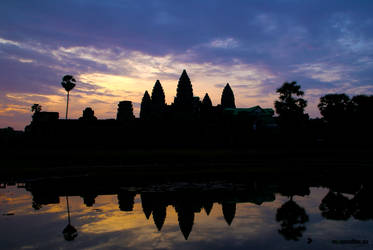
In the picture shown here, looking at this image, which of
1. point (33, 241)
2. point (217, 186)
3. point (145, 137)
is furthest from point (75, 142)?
point (33, 241)

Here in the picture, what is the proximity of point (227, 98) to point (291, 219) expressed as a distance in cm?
8735

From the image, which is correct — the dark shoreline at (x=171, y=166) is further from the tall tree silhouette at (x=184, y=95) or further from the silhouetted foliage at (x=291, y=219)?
the tall tree silhouette at (x=184, y=95)

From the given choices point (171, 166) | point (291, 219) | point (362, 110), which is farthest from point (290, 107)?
point (291, 219)

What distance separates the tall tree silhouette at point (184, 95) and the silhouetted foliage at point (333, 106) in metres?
25.4

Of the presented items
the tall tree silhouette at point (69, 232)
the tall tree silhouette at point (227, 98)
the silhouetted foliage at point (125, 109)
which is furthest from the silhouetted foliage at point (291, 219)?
the tall tree silhouette at point (227, 98)

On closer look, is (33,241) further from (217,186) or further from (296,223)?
(217,186)

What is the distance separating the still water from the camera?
5.13m

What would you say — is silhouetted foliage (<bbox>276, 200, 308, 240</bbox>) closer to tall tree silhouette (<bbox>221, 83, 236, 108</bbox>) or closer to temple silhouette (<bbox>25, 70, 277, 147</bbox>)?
temple silhouette (<bbox>25, 70, 277, 147</bbox>)

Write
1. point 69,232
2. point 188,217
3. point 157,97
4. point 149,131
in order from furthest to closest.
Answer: point 157,97, point 149,131, point 188,217, point 69,232

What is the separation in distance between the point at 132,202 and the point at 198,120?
39767mm

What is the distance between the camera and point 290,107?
47062 millimetres

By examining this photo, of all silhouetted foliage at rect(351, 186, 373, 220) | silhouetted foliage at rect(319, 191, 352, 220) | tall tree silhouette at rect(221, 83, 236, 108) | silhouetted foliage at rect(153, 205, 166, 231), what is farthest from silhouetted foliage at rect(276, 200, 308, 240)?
tall tree silhouette at rect(221, 83, 236, 108)

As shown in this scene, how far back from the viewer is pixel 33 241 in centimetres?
527

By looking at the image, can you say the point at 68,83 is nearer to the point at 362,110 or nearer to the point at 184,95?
the point at 184,95
